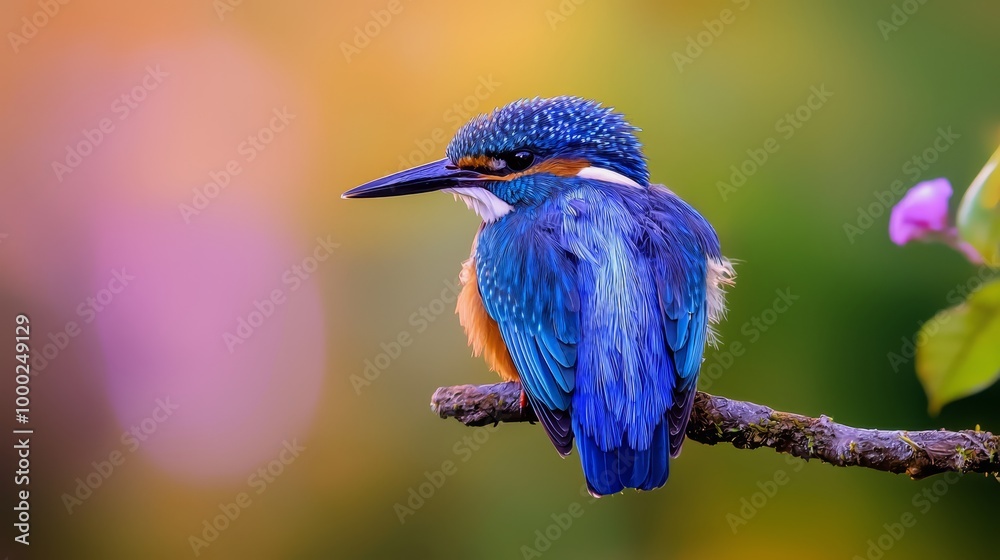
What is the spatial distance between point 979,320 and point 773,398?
171 cm

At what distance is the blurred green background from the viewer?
2408 mm

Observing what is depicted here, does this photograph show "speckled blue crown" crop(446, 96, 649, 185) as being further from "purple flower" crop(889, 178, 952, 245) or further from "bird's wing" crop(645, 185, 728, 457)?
"purple flower" crop(889, 178, 952, 245)

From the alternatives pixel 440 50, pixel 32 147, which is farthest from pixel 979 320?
pixel 32 147

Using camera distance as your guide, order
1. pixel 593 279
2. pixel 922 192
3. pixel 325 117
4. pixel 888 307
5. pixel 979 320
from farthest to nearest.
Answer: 1. pixel 325 117
2. pixel 888 307
3. pixel 593 279
4. pixel 922 192
5. pixel 979 320

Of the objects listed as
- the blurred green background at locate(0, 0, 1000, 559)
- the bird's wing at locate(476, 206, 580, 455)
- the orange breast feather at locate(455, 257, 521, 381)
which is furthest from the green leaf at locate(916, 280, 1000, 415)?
the blurred green background at locate(0, 0, 1000, 559)

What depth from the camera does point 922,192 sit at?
88 centimetres

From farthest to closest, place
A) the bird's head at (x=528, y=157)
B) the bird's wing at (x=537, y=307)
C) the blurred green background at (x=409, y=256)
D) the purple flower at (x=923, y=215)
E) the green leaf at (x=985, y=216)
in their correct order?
the blurred green background at (x=409, y=256), the bird's head at (x=528, y=157), the bird's wing at (x=537, y=307), the purple flower at (x=923, y=215), the green leaf at (x=985, y=216)

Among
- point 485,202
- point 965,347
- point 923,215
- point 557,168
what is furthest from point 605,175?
point 965,347

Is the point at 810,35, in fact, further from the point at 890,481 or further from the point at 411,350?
the point at 411,350

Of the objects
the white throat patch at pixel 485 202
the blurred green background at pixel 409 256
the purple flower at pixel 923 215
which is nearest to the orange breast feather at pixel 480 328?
the white throat patch at pixel 485 202

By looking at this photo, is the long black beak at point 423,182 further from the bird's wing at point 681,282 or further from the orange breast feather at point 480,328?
the bird's wing at point 681,282

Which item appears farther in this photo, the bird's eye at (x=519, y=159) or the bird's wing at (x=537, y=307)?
the bird's eye at (x=519, y=159)

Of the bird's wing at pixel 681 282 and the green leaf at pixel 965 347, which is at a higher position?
the green leaf at pixel 965 347

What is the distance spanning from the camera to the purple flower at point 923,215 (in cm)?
86
